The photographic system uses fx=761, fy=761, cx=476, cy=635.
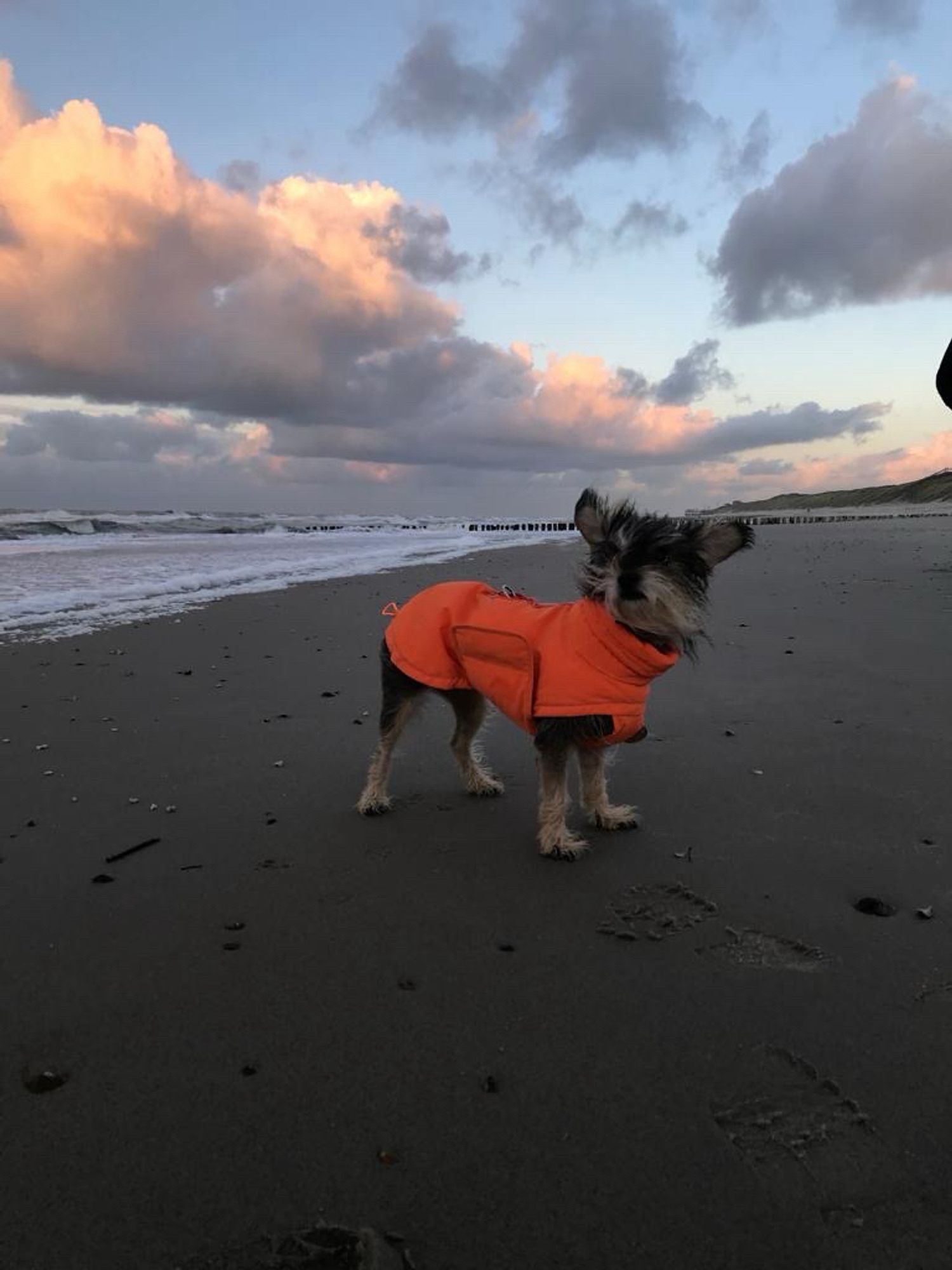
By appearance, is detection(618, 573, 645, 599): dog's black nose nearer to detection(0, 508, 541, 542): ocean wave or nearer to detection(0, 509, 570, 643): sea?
detection(0, 509, 570, 643): sea

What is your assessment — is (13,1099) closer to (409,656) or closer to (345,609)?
(409,656)

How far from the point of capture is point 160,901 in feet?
10.6

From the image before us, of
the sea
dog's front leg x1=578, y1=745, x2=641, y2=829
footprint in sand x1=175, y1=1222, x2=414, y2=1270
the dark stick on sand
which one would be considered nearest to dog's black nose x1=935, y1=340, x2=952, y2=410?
dog's front leg x1=578, y1=745, x2=641, y2=829

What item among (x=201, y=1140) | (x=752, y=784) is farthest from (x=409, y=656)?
(x=201, y=1140)

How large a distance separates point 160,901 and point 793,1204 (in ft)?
8.38

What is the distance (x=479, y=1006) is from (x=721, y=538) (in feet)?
7.78

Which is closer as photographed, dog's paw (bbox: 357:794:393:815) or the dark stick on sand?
the dark stick on sand

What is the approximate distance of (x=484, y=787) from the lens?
461cm

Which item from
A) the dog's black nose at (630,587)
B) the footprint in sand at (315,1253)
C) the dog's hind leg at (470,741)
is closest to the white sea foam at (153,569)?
the dog's hind leg at (470,741)

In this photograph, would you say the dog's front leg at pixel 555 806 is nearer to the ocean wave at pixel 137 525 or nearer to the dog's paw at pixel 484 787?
the dog's paw at pixel 484 787

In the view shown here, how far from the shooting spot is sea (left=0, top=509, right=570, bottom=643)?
37.9 ft

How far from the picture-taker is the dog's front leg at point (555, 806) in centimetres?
375

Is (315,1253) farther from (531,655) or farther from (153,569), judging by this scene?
(153,569)

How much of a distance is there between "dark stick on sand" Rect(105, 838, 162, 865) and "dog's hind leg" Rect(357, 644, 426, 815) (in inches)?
43.1
